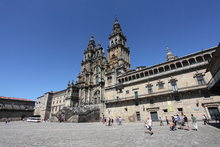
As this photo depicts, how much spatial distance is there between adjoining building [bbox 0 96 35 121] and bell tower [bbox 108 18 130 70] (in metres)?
50.1

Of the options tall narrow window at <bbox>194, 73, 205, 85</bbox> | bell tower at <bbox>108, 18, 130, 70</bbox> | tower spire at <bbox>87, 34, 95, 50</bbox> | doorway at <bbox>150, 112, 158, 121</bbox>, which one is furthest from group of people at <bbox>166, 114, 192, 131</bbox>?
tower spire at <bbox>87, 34, 95, 50</bbox>

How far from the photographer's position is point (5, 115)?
50.0 meters

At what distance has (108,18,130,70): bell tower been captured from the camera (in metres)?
44.8

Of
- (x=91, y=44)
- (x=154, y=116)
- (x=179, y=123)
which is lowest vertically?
(x=179, y=123)

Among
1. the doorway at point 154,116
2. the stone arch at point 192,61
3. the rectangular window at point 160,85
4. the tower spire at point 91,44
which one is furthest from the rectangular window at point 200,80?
the tower spire at point 91,44

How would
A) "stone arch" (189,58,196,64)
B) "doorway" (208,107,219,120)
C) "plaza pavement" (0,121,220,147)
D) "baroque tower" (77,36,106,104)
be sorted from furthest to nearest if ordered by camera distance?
"baroque tower" (77,36,106,104)
"stone arch" (189,58,196,64)
"doorway" (208,107,219,120)
"plaza pavement" (0,121,220,147)

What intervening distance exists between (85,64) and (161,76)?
38.8m

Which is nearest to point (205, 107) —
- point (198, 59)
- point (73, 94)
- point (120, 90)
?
point (198, 59)

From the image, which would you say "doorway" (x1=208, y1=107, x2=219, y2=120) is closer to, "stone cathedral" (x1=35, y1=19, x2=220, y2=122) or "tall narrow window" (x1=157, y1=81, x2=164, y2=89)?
"stone cathedral" (x1=35, y1=19, x2=220, y2=122)

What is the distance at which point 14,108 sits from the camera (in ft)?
177

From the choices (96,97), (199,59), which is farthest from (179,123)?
(96,97)

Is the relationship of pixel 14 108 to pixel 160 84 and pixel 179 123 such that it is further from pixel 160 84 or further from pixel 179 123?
pixel 179 123

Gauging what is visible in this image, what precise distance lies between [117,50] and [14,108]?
5556 cm

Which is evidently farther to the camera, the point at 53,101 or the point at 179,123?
the point at 53,101
